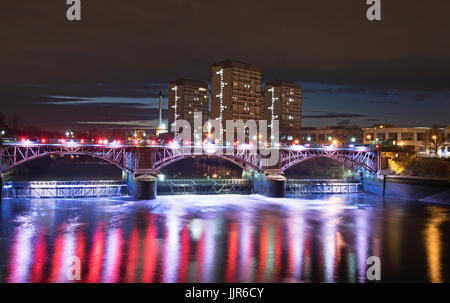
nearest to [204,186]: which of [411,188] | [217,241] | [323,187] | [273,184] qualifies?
[273,184]

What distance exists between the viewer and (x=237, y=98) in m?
164

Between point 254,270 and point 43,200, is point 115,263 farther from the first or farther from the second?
point 43,200

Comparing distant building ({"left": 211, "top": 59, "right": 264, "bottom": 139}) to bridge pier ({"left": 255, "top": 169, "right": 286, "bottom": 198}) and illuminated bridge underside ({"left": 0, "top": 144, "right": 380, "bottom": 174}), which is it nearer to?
illuminated bridge underside ({"left": 0, "top": 144, "right": 380, "bottom": 174})

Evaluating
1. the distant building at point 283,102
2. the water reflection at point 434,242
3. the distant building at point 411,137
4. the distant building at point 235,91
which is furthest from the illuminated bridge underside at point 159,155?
the distant building at point 283,102

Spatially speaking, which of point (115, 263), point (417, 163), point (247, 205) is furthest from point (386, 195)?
point (115, 263)

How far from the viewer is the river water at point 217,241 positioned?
992 inches

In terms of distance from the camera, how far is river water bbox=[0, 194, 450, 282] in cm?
2520

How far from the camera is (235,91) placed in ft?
529

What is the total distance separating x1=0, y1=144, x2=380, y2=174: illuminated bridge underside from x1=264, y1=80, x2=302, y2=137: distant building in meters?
114

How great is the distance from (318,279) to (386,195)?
44.8 metres

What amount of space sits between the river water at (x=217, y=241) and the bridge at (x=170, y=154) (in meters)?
5.93

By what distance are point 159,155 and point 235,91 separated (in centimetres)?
10711

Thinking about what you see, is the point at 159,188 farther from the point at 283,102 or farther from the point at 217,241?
the point at 283,102

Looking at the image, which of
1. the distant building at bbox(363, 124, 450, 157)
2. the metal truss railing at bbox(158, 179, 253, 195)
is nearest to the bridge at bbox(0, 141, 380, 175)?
the metal truss railing at bbox(158, 179, 253, 195)
